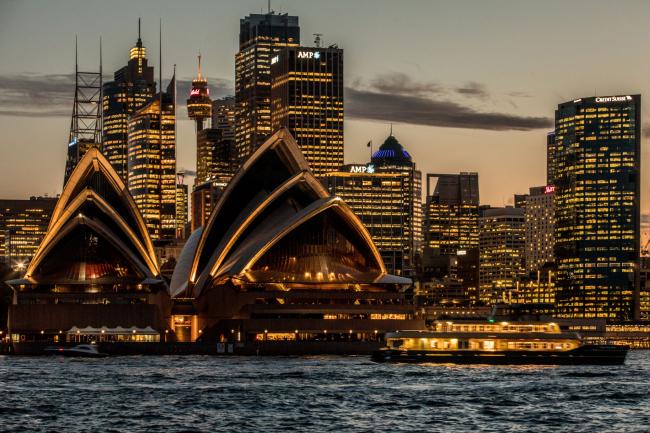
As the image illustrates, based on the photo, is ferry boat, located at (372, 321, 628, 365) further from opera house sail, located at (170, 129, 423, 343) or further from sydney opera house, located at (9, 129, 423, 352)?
opera house sail, located at (170, 129, 423, 343)

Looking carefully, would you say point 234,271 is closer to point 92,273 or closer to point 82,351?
point 92,273

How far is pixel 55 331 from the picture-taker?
15300 cm

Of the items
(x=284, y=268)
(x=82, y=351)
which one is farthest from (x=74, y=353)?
(x=284, y=268)

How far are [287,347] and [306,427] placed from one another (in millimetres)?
82077

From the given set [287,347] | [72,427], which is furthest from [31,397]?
[287,347]

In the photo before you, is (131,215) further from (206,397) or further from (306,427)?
(306,427)

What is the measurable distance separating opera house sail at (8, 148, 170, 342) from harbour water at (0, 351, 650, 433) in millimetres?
39585

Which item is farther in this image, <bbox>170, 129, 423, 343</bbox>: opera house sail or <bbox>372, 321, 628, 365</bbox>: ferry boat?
<bbox>170, 129, 423, 343</bbox>: opera house sail

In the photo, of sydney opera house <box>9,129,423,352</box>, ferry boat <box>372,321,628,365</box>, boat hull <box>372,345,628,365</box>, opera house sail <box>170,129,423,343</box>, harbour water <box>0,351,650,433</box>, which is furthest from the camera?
sydney opera house <box>9,129,423,352</box>

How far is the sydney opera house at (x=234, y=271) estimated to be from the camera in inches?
6029

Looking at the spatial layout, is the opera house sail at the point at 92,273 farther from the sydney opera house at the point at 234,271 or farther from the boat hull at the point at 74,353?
the boat hull at the point at 74,353

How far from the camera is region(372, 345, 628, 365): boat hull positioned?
11344cm

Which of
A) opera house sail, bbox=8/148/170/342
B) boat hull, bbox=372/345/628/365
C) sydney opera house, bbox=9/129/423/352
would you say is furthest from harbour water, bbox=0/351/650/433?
opera house sail, bbox=8/148/170/342

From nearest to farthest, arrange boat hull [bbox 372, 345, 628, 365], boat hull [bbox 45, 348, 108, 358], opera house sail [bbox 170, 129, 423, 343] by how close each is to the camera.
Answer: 1. boat hull [bbox 372, 345, 628, 365]
2. boat hull [bbox 45, 348, 108, 358]
3. opera house sail [bbox 170, 129, 423, 343]
